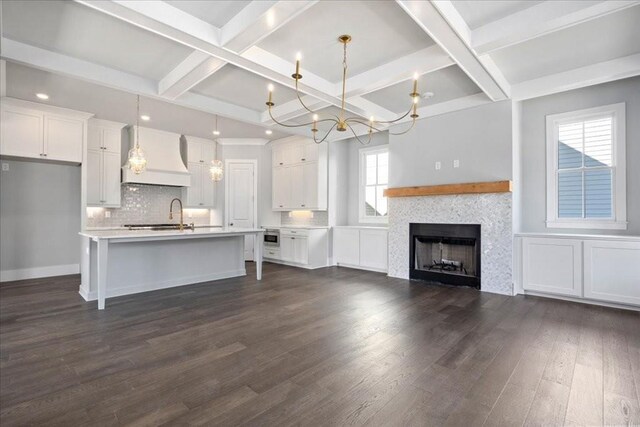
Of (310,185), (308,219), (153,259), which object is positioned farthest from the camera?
(308,219)

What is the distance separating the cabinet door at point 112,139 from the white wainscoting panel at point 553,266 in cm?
715

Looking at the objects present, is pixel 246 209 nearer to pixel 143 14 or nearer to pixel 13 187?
pixel 13 187

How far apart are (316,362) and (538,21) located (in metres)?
3.41

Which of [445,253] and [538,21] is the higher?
[538,21]

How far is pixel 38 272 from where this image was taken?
5.47m

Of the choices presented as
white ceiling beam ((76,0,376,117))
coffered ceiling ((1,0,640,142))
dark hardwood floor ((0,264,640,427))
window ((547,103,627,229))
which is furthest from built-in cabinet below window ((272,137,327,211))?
window ((547,103,627,229))

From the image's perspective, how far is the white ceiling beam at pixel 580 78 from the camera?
11.8 ft

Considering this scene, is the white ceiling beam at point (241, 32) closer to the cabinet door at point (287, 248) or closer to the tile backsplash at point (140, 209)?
the tile backsplash at point (140, 209)

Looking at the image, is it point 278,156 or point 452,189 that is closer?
point 452,189

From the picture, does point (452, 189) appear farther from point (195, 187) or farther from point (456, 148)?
point (195, 187)

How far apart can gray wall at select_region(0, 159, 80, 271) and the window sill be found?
7975mm

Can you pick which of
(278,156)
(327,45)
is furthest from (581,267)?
(278,156)

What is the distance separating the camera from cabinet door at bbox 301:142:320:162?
22.0 ft

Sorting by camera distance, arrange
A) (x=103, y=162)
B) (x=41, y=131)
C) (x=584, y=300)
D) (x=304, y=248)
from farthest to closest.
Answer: (x=304, y=248) → (x=103, y=162) → (x=41, y=131) → (x=584, y=300)
